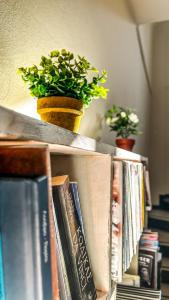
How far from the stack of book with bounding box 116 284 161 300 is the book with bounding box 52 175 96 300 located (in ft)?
2.46

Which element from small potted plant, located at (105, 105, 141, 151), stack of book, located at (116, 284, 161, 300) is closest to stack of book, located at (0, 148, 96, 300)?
stack of book, located at (116, 284, 161, 300)

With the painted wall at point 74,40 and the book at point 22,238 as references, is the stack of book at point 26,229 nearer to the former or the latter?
the book at point 22,238

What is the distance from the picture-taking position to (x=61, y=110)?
28.0 inches

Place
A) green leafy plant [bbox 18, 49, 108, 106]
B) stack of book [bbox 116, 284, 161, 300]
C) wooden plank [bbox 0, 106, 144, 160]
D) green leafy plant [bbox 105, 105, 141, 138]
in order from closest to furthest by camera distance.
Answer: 1. wooden plank [bbox 0, 106, 144, 160]
2. green leafy plant [bbox 18, 49, 108, 106]
3. stack of book [bbox 116, 284, 161, 300]
4. green leafy plant [bbox 105, 105, 141, 138]

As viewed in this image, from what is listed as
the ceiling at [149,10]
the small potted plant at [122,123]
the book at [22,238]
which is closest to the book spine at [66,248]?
the book at [22,238]

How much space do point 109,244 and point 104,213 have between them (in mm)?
86

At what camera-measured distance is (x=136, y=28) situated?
2732 millimetres

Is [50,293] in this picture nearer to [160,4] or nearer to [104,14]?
[104,14]

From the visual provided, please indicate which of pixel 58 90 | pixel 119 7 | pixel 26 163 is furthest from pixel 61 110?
pixel 119 7

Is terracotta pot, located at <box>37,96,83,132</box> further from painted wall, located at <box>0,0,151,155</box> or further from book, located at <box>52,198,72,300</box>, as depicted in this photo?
book, located at <box>52,198,72,300</box>

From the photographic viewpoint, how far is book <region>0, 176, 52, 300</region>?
339 millimetres

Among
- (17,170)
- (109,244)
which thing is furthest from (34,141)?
(109,244)

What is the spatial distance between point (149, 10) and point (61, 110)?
2107mm

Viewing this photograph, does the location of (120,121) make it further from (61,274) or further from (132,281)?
(61,274)
